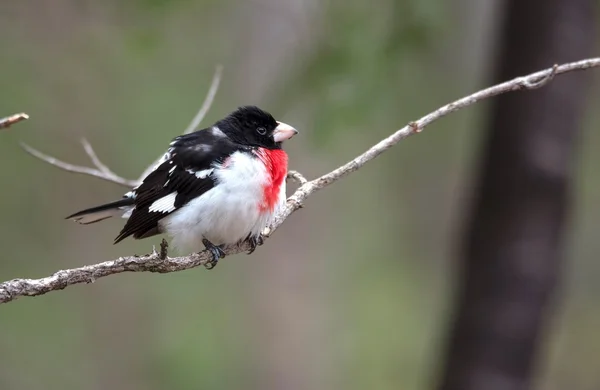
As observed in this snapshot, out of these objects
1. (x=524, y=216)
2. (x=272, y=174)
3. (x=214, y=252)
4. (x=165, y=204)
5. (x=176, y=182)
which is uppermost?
(x=524, y=216)

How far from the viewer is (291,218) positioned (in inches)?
280

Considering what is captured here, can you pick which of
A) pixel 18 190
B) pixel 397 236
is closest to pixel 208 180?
pixel 18 190

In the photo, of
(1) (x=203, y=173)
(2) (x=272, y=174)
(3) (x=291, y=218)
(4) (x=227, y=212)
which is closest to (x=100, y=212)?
(1) (x=203, y=173)

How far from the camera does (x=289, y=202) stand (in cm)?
298

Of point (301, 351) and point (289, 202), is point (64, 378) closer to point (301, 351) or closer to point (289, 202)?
point (301, 351)

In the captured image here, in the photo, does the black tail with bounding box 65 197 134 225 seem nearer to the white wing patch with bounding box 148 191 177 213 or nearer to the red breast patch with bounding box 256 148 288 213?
A: the white wing patch with bounding box 148 191 177 213

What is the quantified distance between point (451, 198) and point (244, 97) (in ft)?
9.55

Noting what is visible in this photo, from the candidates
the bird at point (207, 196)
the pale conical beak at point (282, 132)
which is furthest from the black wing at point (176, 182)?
the pale conical beak at point (282, 132)

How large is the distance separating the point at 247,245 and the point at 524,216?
176cm

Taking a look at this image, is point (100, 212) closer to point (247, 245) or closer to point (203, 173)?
point (203, 173)

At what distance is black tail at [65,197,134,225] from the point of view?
3.35 metres

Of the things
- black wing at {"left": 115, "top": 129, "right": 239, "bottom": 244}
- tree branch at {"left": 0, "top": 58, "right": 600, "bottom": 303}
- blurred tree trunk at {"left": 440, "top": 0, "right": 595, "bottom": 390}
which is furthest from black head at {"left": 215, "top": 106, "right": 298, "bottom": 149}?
blurred tree trunk at {"left": 440, "top": 0, "right": 595, "bottom": 390}

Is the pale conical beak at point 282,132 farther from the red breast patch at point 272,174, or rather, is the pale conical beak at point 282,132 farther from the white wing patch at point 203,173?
the white wing patch at point 203,173

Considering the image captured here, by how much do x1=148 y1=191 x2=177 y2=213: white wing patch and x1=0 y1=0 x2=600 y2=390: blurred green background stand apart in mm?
1292
